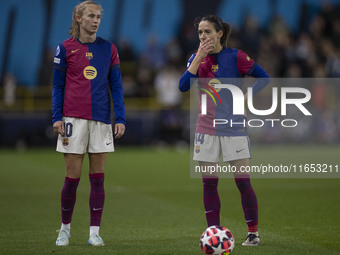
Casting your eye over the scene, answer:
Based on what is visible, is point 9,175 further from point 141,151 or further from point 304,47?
point 304,47

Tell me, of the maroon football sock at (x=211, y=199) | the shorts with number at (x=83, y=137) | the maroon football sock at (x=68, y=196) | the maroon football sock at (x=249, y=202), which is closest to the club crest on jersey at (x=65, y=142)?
the shorts with number at (x=83, y=137)

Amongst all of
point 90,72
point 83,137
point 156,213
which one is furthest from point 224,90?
point 156,213

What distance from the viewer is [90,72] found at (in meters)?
6.38

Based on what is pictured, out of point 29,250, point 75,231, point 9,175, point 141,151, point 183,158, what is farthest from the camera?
point 141,151

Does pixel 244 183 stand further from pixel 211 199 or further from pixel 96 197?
pixel 96 197

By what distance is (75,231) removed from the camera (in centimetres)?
730

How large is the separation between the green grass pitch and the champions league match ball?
0.84 ft

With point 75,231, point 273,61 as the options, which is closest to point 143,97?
point 273,61

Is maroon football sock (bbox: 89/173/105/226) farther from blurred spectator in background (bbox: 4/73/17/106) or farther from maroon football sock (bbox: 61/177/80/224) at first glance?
blurred spectator in background (bbox: 4/73/17/106)

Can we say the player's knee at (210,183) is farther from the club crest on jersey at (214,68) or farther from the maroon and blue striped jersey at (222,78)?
the club crest on jersey at (214,68)

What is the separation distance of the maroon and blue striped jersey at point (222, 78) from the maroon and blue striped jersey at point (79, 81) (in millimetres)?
860

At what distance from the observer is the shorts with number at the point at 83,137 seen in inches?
249

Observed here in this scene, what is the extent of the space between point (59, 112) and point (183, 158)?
459 inches

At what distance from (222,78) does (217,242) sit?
1549 mm
